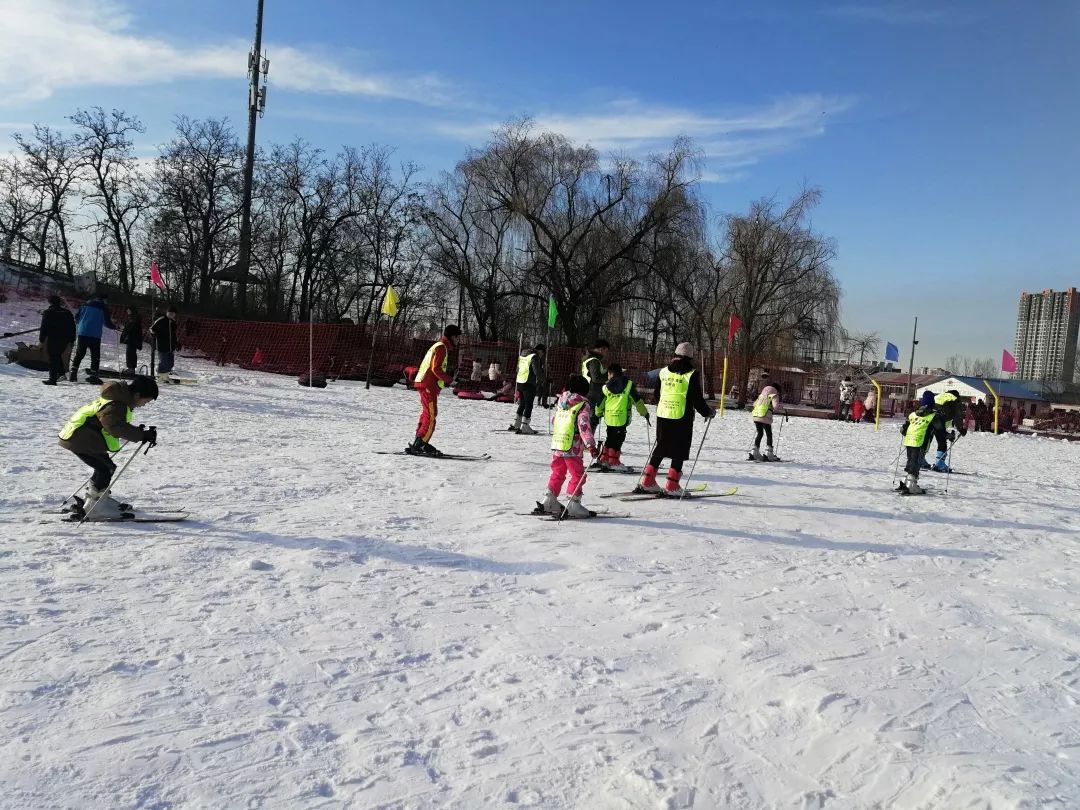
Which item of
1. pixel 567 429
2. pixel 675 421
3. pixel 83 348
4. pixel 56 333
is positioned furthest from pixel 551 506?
pixel 83 348

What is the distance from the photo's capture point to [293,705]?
3.09 metres

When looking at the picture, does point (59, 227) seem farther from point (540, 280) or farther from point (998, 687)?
point (998, 687)

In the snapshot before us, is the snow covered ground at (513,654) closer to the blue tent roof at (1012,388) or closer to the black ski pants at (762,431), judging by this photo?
the black ski pants at (762,431)

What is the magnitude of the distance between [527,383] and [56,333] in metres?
8.88

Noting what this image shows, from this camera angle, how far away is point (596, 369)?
1045cm

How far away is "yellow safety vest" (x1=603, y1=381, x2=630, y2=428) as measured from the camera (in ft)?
32.6

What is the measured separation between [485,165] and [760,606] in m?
30.1

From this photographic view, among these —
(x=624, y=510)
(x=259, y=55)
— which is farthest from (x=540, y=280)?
(x=624, y=510)

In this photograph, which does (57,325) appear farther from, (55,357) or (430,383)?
(430,383)

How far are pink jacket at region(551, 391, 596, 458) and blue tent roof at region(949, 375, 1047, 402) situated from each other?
3033 inches

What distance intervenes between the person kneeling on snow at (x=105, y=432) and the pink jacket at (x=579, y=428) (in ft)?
10.6

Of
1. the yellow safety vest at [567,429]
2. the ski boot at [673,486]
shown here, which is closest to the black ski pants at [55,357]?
the yellow safety vest at [567,429]

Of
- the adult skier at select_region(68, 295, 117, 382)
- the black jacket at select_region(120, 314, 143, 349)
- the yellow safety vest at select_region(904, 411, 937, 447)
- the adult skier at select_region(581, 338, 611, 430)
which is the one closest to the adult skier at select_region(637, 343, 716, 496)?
the adult skier at select_region(581, 338, 611, 430)

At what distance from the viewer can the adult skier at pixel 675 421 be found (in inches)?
318
